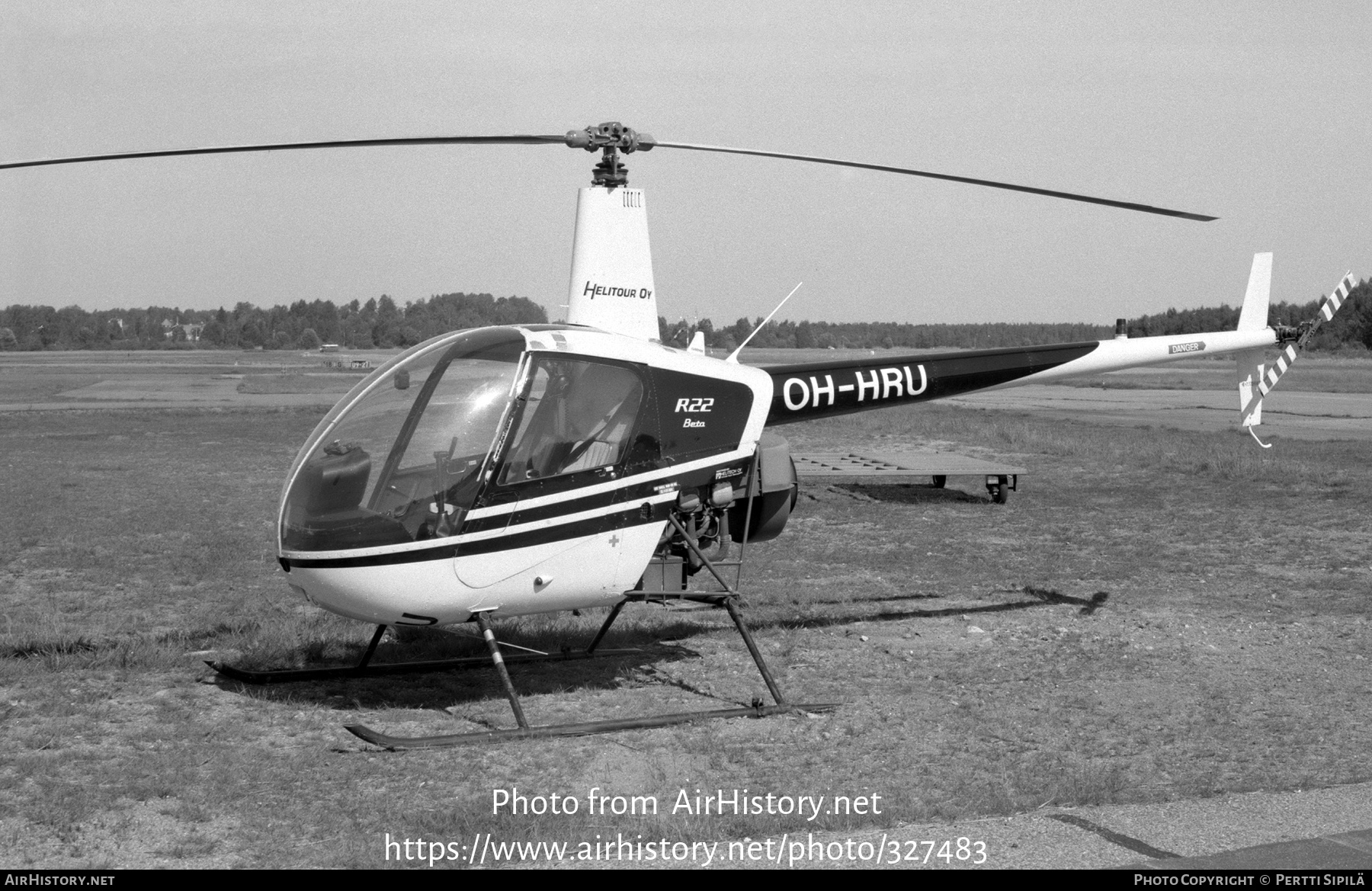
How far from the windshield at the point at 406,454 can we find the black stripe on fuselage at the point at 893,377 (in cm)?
229

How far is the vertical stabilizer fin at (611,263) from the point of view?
7410 millimetres

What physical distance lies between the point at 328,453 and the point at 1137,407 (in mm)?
35793

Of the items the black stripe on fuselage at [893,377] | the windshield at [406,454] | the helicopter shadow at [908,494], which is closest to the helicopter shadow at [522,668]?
the windshield at [406,454]

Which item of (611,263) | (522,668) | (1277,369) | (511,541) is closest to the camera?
(511,541)

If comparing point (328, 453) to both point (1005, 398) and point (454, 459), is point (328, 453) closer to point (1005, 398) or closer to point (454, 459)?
point (454, 459)

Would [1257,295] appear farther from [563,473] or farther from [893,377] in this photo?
[563,473]

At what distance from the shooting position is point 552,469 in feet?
22.0

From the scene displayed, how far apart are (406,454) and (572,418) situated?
37.3 inches

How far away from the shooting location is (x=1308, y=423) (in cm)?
2992

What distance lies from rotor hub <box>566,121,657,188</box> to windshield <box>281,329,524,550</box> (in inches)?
Answer: 50.9

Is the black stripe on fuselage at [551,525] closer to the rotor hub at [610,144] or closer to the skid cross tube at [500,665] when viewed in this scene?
the skid cross tube at [500,665]

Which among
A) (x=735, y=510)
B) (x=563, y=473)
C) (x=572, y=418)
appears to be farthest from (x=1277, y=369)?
(x=563, y=473)

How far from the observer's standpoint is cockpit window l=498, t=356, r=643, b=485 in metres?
6.60

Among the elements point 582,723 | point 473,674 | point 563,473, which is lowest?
point 473,674
